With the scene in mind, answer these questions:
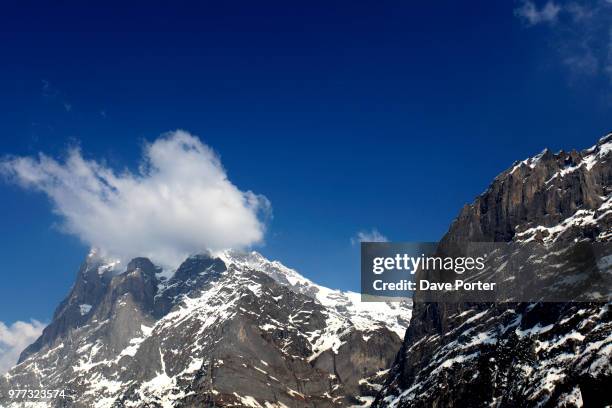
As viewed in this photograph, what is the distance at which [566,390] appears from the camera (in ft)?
602

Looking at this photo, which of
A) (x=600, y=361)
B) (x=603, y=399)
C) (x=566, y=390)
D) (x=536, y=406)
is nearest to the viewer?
(x=603, y=399)

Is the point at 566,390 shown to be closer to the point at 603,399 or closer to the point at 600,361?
the point at 600,361

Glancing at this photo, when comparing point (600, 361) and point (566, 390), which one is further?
point (566, 390)

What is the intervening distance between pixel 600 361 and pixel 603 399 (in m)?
12.3

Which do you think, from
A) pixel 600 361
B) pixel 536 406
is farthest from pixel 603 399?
pixel 536 406

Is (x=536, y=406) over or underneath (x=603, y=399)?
over

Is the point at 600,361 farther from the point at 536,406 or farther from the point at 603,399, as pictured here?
the point at 536,406

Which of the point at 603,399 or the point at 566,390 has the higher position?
the point at 566,390

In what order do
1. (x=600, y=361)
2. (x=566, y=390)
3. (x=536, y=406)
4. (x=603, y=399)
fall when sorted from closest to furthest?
(x=603, y=399)
(x=600, y=361)
(x=566, y=390)
(x=536, y=406)

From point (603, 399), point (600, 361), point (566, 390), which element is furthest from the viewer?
point (566, 390)

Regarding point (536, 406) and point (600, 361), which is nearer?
point (600, 361)

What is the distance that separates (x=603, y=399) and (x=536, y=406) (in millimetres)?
119773

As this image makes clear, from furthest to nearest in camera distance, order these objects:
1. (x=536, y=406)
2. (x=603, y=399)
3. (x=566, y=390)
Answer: (x=536, y=406) < (x=566, y=390) < (x=603, y=399)

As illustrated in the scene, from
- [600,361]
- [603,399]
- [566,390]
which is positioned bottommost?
[603,399]
